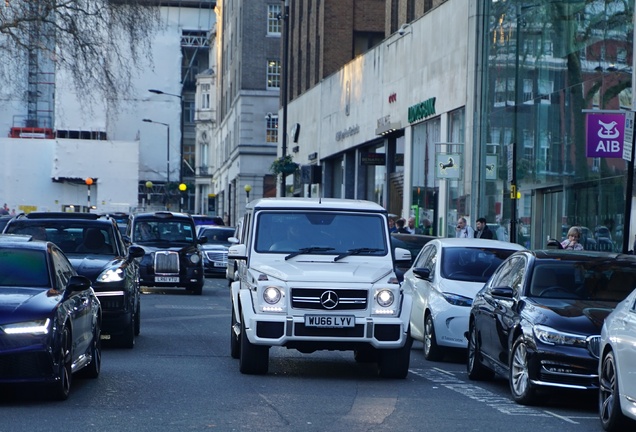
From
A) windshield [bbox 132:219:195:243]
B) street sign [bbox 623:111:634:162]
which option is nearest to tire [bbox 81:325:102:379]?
street sign [bbox 623:111:634:162]

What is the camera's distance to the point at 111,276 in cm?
1642

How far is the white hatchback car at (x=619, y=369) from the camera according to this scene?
987 centimetres

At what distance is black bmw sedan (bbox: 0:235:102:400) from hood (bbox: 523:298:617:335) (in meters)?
4.21

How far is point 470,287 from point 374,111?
3089 centimetres

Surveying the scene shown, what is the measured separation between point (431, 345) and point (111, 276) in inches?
163

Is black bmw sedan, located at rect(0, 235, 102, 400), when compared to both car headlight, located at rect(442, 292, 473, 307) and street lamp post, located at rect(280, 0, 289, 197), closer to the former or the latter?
car headlight, located at rect(442, 292, 473, 307)

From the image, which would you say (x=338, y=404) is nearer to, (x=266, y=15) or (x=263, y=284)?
(x=263, y=284)

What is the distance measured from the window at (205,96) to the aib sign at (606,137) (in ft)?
274

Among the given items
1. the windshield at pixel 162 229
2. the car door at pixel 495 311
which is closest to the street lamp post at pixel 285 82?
the windshield at pixel 162 229

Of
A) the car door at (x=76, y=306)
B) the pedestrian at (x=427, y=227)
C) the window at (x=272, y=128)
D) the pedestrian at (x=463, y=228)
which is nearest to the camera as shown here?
the car door at (x=76, y=306)

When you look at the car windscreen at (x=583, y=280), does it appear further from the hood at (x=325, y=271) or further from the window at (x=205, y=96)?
the window at (x=205, y=96)

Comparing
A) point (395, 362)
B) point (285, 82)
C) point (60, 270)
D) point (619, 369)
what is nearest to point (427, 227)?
point (285, 82)

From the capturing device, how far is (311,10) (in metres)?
60.4

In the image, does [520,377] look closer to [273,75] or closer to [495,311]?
[495,311]
